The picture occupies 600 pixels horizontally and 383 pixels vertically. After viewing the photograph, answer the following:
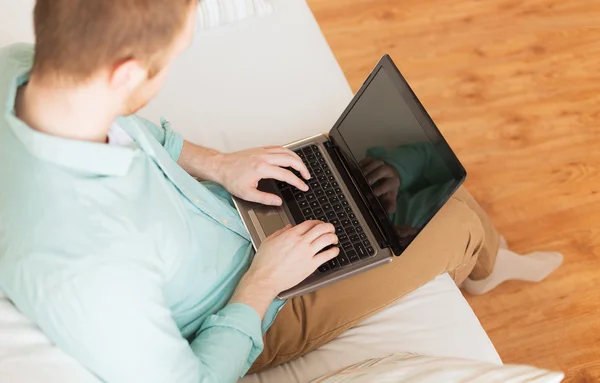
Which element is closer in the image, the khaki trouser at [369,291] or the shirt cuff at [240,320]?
the shirt cuff at [240,320]

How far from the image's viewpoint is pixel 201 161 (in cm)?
116

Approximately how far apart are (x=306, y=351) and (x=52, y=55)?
2.36ft

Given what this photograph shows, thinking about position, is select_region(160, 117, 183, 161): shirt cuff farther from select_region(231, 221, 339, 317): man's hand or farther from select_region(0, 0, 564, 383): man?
select_region(231, 221, 339, 317): man's hand

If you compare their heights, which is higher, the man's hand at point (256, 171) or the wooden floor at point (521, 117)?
the man's hand at point (256, 171)

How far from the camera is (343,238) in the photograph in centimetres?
112

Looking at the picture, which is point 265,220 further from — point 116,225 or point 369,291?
point 116,225

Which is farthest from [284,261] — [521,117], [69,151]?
[521,117]

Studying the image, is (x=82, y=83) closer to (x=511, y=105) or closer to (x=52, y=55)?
(x=52, y=55)

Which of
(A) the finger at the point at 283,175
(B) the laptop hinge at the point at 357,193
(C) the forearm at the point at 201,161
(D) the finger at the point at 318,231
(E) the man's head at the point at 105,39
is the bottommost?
(B) the laptop hinge at the point at 357,193

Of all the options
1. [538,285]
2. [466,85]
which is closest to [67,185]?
[538,285]

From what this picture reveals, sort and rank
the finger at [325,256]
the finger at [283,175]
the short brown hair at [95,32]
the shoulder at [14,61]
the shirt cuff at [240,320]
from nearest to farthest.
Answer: the short brown hair at [95,32] → the shoulder at [14,61] → the shirt cuff at [240,320] → the finger at [325,256] → the finger at [283,175]

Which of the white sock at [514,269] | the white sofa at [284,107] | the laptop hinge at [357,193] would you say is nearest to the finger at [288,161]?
the laptop hinge at [357,193]

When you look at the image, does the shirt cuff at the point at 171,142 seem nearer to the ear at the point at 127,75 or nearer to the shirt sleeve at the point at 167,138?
the shirt sleeve at the point at 167,138

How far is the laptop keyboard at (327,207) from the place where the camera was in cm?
110
